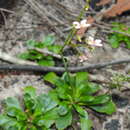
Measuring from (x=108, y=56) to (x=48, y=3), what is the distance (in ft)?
3.78

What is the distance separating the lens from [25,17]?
3.37 m

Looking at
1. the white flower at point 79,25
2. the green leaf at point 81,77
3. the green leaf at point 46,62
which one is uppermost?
the white flower at point 79,25

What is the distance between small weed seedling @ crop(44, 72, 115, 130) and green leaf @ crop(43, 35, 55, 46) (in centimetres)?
46

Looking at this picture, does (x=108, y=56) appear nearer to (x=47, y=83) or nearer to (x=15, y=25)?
(x=47, y=83)

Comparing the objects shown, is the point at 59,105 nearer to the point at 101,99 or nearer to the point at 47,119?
the point at 47,119

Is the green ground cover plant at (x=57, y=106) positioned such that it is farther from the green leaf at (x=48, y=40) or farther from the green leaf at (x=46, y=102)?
the green leaf at (x=48, y=40)

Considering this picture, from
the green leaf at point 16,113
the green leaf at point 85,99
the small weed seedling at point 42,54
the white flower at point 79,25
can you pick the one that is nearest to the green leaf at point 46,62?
the small weed seedling at point 42,54

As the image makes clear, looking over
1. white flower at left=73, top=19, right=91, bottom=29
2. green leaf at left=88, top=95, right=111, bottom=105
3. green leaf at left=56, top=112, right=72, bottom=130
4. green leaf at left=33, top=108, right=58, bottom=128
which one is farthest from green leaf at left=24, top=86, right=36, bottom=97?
white flower at left=73, top=19, right=91, bottom=29

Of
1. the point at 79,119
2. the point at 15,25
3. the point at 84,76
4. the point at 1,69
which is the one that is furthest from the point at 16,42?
the point at 79,119

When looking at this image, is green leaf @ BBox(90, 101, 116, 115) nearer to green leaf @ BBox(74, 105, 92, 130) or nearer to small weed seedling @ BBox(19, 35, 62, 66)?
green leaf @ BBox(74, 105, 92, 130)

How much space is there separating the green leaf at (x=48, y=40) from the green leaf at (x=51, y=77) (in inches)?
18.1

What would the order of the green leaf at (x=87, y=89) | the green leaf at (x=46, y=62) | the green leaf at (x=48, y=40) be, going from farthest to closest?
the green leaf at (x=48, y=40) → the green leaf at (x=46, y=62) → the green leaf at (x=87, y=89)

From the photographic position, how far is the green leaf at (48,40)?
9.89 feet

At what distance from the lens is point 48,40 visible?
3.03 m
